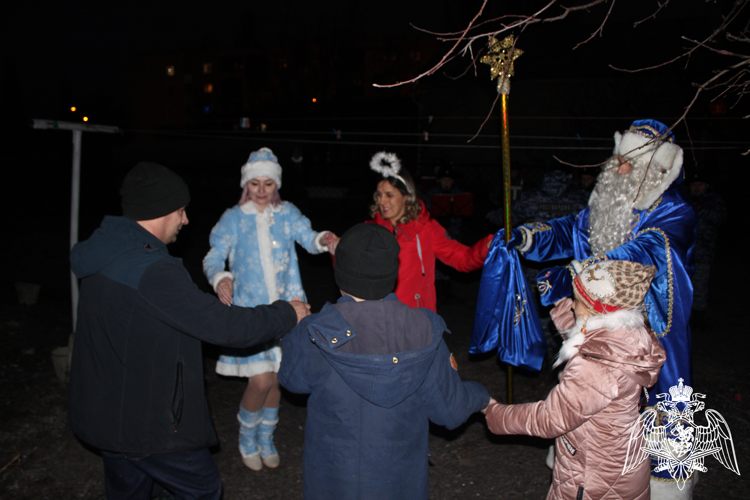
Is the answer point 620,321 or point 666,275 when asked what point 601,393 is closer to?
point 620,321

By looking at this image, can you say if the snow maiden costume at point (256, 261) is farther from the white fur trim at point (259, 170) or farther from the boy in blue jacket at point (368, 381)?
the boy in blue jacket at point (368, 381)

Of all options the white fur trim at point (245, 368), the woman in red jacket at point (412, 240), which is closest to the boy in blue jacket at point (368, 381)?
the white fur trim at point (245, 368)

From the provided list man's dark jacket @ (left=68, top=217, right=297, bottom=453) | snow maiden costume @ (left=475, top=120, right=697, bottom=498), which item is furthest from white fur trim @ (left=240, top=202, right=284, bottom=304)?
snow maiden costume @ (left=475, top=120, right=697, bottom=498)

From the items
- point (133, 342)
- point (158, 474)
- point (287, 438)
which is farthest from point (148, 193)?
point (287, 438)

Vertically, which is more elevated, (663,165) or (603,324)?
(663,165)

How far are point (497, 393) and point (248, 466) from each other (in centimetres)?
242

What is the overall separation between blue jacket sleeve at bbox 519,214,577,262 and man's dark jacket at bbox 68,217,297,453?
2.11 m

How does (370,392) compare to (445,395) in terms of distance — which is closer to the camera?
(370,392)

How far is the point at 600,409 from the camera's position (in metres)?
1.98

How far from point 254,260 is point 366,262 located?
1.80 meters

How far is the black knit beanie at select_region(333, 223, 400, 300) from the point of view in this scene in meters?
1.91

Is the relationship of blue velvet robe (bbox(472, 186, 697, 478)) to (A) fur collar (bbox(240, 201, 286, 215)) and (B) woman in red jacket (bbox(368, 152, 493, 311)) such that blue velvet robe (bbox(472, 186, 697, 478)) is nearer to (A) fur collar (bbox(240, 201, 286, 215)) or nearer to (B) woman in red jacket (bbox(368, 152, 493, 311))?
(B) woman in red jacket (bbox(368, 152, 493, 311))

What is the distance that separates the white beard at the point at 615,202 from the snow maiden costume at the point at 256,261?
186 centimetres

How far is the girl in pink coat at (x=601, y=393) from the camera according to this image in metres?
1.98
